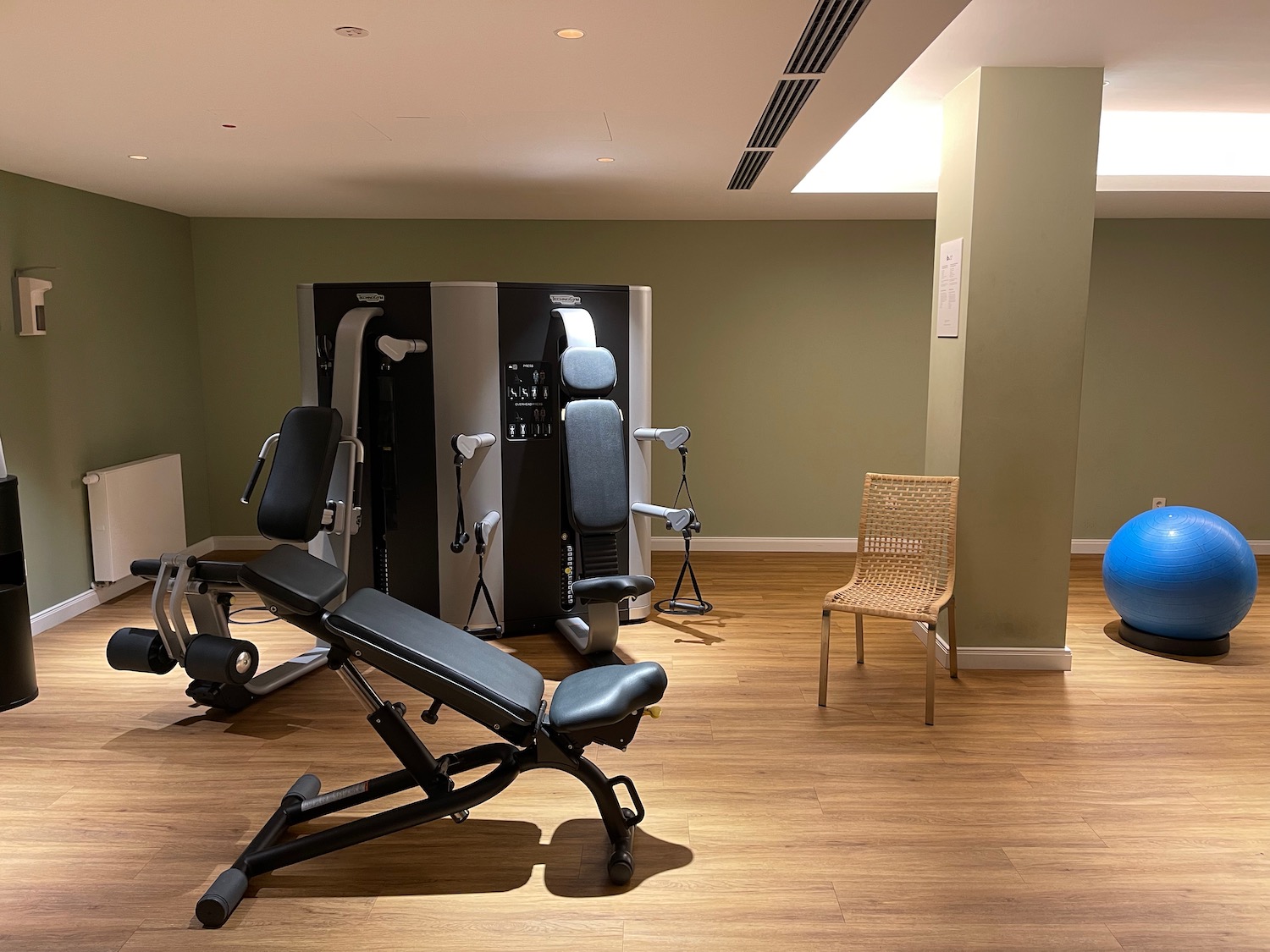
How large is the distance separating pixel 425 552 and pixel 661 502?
2219 millimetres

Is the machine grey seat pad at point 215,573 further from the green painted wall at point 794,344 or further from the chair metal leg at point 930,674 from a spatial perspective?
the green painted wall at point 794,344

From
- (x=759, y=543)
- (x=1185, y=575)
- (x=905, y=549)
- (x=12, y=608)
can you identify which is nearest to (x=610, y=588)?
(x=905, y=549)

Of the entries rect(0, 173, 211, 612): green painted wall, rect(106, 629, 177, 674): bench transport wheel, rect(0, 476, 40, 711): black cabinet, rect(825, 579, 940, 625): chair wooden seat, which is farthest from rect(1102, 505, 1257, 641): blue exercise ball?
rect(0, 173, 211, 612): green painted wall

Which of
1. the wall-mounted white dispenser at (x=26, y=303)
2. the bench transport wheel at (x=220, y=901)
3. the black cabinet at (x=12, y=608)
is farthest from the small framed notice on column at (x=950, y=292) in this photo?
the wall-mounted white dispenser at (x=26, y=303)

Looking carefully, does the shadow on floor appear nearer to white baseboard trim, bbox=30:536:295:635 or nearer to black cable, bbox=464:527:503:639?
black cable, bbox=464:527:503:639

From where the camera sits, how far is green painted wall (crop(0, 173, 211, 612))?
4520 millimetres

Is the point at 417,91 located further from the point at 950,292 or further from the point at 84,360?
the point at 84,360

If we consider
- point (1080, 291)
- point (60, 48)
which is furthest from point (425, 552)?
point (1080, 291)

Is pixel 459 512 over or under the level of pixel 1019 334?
under

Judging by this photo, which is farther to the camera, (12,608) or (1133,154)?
(1133,154)

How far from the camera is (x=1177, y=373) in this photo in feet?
20.5

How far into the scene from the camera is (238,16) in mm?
2328

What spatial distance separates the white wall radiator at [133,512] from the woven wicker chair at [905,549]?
3.73 m

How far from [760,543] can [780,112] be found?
3596mm
